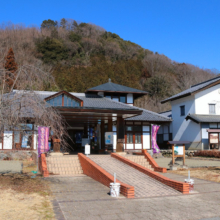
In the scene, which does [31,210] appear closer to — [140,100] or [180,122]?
[180,122]

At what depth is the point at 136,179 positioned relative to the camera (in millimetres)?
9938

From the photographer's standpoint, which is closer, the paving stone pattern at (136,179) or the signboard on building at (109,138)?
the paving stone pattern at (136,179)

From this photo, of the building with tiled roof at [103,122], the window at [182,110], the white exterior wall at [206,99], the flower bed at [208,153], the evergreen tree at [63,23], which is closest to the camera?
the building with tiled roof at [103,122]

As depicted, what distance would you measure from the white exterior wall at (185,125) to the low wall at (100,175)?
16406mm

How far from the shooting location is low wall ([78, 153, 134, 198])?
766 cm

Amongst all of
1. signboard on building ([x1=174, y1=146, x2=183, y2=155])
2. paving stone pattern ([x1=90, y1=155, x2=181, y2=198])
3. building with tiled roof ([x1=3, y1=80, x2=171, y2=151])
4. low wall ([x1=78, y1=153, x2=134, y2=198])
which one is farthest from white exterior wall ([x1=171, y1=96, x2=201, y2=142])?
low wall ([x1=78, y1=153, x2=134, y2=198])

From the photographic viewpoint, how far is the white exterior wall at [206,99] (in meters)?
26.7

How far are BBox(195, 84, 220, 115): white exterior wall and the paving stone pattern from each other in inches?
640

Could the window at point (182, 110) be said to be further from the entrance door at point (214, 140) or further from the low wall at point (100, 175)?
the low wall at point (100, 175)

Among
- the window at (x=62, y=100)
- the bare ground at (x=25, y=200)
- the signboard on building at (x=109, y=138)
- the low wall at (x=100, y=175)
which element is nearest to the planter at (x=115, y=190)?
the low wall at (x=100, y=175)

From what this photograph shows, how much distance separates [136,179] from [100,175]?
143cm

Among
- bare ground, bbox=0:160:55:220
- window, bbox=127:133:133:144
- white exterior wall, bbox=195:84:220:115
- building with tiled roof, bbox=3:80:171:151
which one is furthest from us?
white exterior wall, bbox=195:84:220:115

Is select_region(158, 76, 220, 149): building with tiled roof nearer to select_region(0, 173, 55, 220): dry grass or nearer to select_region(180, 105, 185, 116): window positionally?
select_region(180, 105, 185, 116): window

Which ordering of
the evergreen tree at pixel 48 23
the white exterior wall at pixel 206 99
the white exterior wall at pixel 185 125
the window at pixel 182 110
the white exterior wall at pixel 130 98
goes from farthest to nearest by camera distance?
1. the evergreen tree at pixel 48 23
2. the window at pixel 182 110
3. the white exterior wall at pixel 130 98
4. the white exterior wall at pixel 206 99
5. the white exterior wall at pixel 185 125
